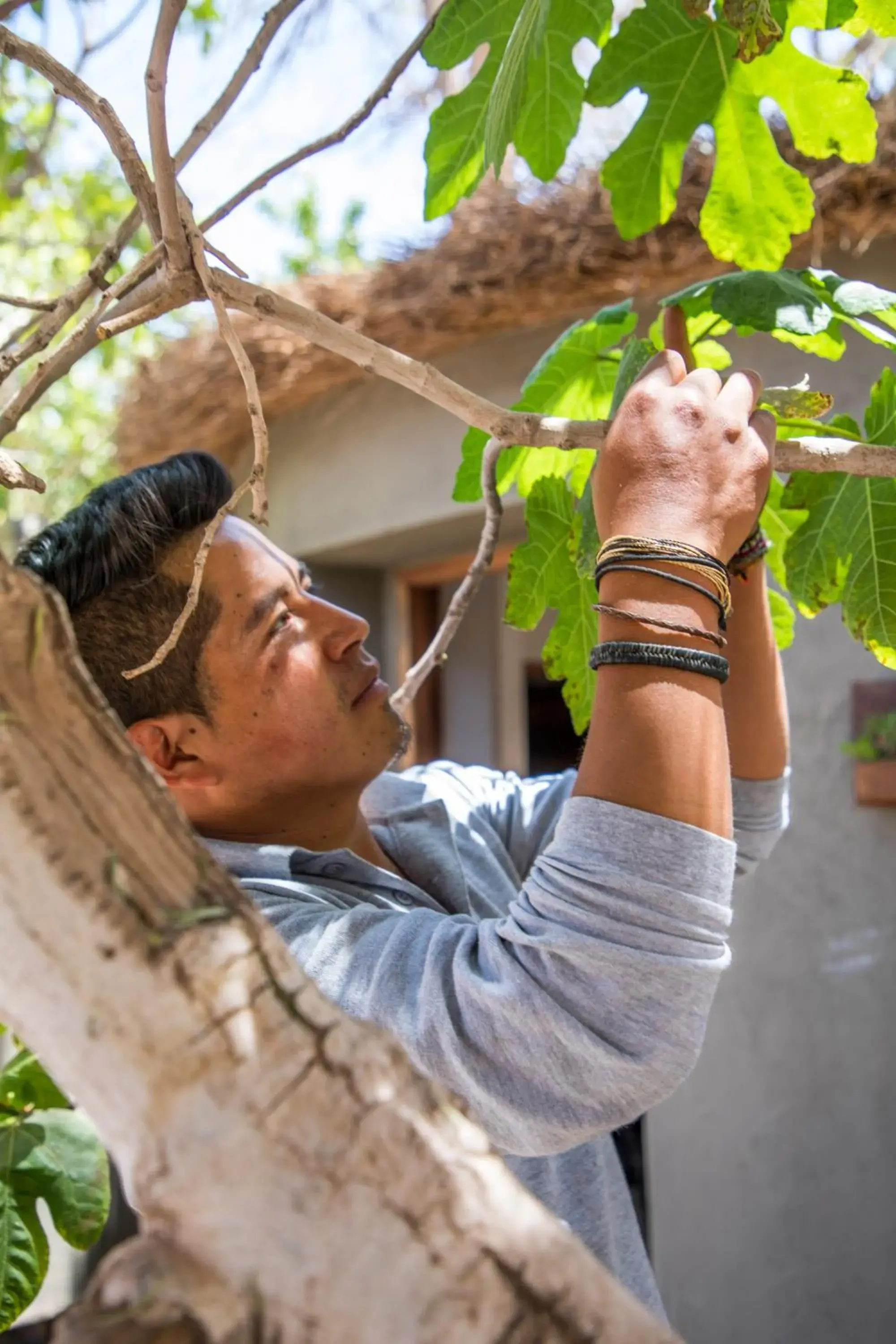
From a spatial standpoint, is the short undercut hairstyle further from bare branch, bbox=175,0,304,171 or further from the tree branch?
bare branch, bbox=175,0,304,171

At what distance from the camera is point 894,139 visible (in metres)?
2.45

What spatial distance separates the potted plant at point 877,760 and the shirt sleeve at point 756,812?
1244mm

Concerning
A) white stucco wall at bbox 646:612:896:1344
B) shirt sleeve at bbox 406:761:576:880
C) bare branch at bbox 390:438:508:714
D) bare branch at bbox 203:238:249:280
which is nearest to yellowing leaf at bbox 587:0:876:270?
bare branch at bbox 390:438:508:714

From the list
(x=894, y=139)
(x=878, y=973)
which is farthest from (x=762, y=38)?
(x=878, y=973)

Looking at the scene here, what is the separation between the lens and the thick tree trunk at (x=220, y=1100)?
1.51ft

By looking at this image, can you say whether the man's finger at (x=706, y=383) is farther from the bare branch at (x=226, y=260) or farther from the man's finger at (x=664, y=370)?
the bare branch at (x=226, y=260)

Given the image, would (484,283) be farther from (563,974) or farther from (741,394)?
(563,974)

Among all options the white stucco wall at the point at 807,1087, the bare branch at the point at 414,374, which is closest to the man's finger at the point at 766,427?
the bare branch at the point at 414,374

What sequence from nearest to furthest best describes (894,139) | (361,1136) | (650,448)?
1. (361,1136)
2. (650,448)
3. (894,139)

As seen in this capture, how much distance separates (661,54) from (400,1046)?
1.20 m

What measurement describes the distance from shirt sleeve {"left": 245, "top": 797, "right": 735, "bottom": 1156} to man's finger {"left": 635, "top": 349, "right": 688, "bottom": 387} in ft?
1.17

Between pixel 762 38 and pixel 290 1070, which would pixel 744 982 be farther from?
pixel 290 1070

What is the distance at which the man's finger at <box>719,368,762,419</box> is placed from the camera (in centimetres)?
103

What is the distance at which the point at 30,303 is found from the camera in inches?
47.9
